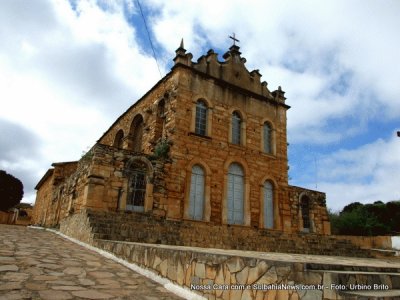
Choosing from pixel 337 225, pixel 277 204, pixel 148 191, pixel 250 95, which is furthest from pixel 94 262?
pixel 337 225

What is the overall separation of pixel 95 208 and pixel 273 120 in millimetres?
9898

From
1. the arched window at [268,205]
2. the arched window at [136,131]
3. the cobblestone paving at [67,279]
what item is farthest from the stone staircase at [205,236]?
the arched window at [136,131]

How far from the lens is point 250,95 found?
16047mm

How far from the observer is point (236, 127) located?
1534cm

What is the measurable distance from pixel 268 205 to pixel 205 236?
435 cm

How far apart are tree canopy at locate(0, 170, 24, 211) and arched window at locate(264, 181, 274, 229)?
33.1 metres

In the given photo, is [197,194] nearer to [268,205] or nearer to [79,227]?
[268,205]

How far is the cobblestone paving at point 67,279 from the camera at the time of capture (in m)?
3.90

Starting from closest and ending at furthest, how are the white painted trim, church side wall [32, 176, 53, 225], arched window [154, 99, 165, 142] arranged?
1. arched window [154, 99, 165, 142]
2. the white painted trim
3. church side wall [32, 176, 53, 225]

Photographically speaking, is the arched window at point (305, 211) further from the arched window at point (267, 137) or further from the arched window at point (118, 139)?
the arched window at point (118, 139)

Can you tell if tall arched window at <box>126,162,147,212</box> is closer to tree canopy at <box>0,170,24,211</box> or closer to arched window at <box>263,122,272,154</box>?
arched window at <box>263,122,272,154</box>

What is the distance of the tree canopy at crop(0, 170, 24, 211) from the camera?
1439 inches

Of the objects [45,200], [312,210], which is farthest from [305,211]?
[45,200]

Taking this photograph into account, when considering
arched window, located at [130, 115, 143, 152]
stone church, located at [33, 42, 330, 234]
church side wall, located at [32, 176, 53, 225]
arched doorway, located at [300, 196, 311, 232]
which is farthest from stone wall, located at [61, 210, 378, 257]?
church side wall, located at [32, 176, 53, 225]
